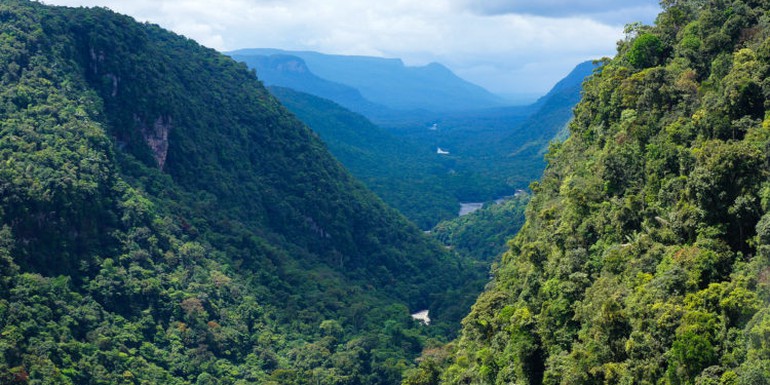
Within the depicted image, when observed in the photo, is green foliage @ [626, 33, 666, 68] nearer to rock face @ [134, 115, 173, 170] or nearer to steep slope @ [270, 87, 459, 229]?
rock face @ [134, 115, 173, 170]

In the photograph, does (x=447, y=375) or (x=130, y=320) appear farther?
(x=130, y=320)

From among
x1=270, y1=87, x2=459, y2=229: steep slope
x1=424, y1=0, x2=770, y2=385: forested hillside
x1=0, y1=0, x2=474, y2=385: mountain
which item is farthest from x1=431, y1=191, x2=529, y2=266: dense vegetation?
x1=424, y1=0, x2=770, y2=385: forested hillside

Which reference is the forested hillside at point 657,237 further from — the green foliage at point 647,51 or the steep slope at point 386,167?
the steep slope at point 386,167

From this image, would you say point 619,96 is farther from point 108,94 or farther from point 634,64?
point 108,94

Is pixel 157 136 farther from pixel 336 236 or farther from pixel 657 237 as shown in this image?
pixel 657 237

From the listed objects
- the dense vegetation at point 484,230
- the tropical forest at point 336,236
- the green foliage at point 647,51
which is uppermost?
the green foliage at point 647,51

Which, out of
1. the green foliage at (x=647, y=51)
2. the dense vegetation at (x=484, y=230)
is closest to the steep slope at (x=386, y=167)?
the dense vegetation at (x=484, y=230)

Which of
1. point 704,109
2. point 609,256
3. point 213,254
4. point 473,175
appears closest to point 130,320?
point 213,254
